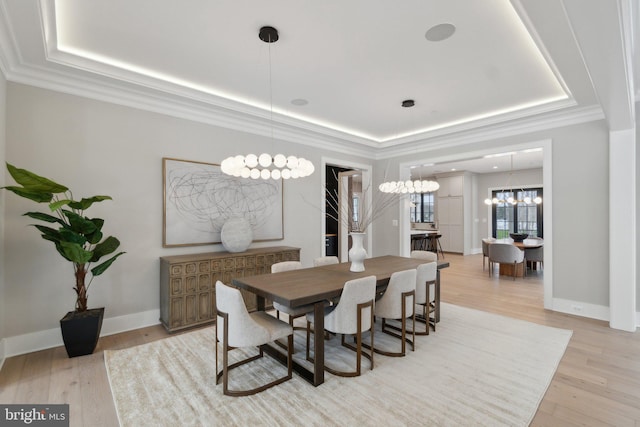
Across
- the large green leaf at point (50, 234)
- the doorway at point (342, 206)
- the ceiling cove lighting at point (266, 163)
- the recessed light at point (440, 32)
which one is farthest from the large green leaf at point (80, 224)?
the doorway at point (342, 206)

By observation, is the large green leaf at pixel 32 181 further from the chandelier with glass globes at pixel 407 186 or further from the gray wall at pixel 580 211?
the gray wall at pixel 580 211

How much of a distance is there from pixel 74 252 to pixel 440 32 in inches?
144

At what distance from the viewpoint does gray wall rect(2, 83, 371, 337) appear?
2885 mm

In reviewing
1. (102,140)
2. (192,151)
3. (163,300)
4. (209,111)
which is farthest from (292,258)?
(102,140)

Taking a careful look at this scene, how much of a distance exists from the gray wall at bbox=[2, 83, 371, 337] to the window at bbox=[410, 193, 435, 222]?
342 inches

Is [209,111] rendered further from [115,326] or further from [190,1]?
[115,326]

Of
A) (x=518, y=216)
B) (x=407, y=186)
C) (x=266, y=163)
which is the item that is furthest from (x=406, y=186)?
(x=518, y=216)

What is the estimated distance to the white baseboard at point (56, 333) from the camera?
112 inches

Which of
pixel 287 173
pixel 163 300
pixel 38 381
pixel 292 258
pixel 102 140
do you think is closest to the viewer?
pixel 38 381

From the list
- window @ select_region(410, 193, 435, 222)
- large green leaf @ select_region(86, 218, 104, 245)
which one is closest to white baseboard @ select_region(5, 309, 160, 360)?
large green leaf @ select_region(86, 218, 104, 245)

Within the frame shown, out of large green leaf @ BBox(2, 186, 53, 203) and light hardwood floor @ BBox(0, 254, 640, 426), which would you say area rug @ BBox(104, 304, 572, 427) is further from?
large green leaf @ BBox(2, 186, 53, 203)

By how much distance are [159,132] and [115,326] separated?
7.60 feet

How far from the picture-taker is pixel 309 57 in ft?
9.53

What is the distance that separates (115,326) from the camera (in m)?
3.38
